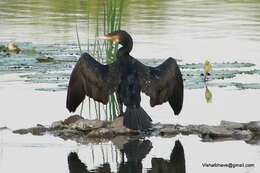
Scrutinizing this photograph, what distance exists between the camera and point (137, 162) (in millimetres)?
10328

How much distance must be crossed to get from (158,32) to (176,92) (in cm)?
1143

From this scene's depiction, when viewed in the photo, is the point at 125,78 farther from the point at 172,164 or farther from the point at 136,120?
the point at 172,164

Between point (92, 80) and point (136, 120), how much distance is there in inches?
35.7

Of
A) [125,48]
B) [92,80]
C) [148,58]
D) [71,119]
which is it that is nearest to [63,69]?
[148,58]

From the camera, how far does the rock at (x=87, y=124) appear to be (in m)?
11.8

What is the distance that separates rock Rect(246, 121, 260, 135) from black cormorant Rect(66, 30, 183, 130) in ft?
3.02

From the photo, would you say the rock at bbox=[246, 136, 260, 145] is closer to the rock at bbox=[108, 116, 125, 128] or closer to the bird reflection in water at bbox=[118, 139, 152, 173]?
the bird reflection in water at bbox=[118, 139, 152, 173]

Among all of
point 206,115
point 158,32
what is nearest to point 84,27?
point 158,32

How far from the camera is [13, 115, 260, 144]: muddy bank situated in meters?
11.5

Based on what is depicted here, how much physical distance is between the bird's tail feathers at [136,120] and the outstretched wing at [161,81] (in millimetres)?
407

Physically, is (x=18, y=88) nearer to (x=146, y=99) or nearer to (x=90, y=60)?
(x=146, y=99)

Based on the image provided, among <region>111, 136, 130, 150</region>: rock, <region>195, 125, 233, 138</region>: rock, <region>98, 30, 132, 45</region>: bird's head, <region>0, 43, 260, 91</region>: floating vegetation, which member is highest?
<region>98, 30, 132, 45</region>: bird's head

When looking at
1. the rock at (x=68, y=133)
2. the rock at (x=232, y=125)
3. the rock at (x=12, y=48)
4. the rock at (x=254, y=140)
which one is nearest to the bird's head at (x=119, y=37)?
the rock at (x=68, y=133)

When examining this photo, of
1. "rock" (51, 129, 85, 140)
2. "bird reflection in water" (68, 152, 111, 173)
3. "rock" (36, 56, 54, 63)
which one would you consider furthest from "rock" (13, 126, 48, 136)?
"rock" (36, 56, 54, 63)
